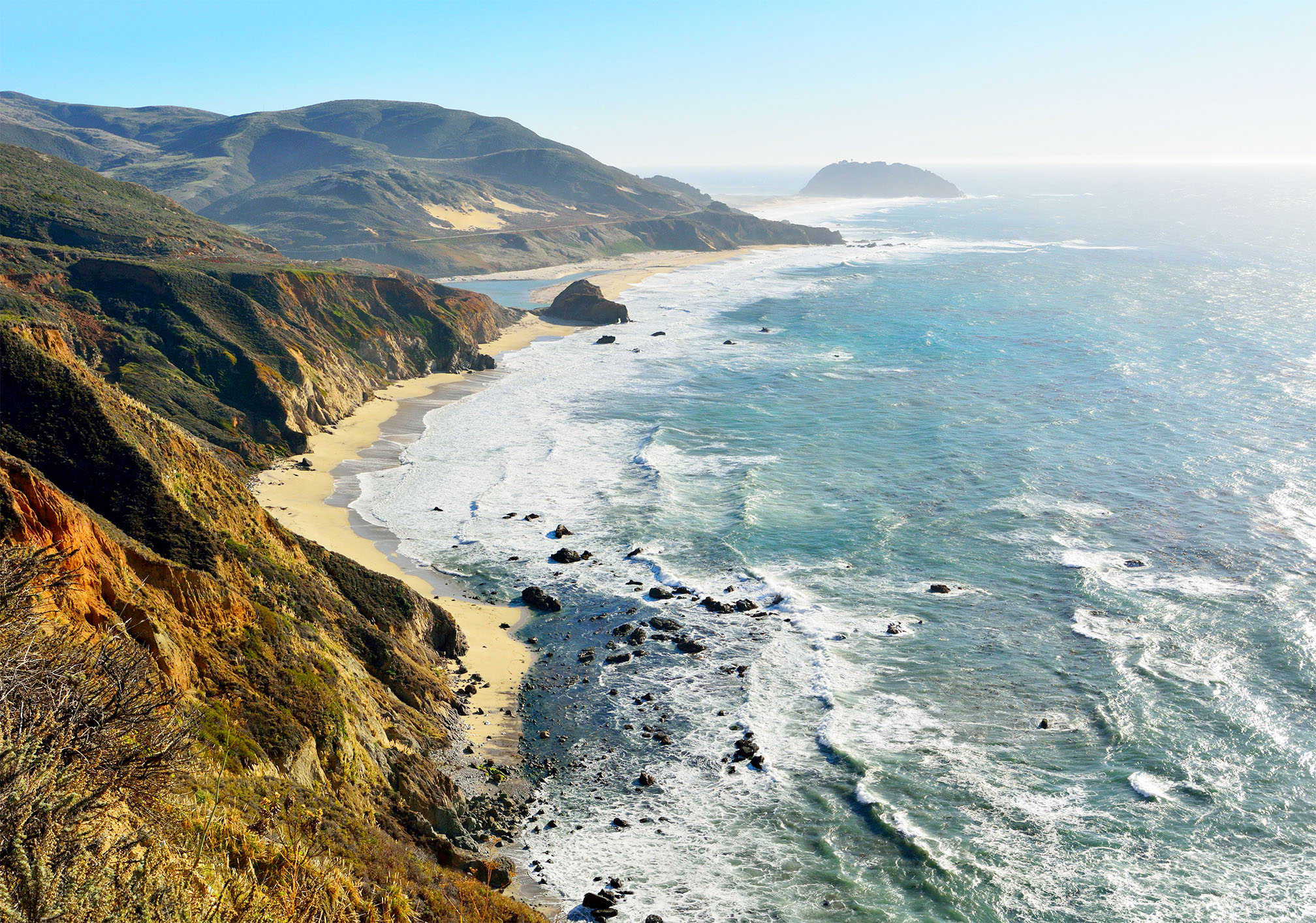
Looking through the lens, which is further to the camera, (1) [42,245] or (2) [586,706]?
(1) [42,245]

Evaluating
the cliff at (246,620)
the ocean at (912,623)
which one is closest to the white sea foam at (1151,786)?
the ocean at (912,623)

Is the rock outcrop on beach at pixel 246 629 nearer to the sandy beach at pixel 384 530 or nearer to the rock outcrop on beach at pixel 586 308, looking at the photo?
the sandy beach at pixel 384 530

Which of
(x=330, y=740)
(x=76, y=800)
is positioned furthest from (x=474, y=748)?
(x=76, y=800)

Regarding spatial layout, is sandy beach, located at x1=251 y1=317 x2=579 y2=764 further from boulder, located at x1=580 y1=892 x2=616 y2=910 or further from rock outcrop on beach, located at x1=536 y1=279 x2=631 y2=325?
rock outcrop on beach, located at x1=536 y1=279 x2=631 y2=325

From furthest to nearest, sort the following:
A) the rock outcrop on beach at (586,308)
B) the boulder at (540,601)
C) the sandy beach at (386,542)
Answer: the rock outcrop on beach at (586,308) < the boulder at (540,601) < the sandy beach at (386,542)

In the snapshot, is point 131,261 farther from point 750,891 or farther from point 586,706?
point 750,891

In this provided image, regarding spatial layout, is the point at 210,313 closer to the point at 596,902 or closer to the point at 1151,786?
the point at 596,902
